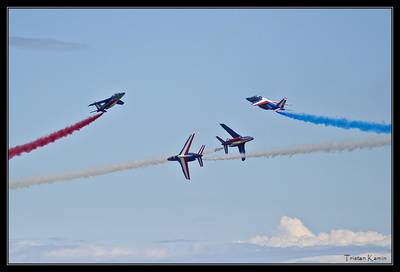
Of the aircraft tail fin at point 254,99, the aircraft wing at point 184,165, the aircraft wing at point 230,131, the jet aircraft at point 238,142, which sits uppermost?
the aircraft tail fin at point 254,99

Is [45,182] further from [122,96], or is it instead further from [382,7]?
[382,7]

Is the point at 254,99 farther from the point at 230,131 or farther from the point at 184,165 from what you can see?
the point at 184,165

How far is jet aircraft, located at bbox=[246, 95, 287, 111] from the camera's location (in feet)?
357

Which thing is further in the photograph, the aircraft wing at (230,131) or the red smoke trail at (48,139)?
the aircraft wing at (230,131)

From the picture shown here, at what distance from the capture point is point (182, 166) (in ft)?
363

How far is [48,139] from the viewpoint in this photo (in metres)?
100

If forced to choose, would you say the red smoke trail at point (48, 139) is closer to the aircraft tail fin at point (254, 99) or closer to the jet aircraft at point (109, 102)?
the jet aircraft at point (109, 102)

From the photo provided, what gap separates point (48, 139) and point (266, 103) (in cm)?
2817

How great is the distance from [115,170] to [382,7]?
38.0 m

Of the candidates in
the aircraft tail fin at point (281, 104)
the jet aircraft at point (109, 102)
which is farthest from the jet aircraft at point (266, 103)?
the jet aircraft at point (109, 102)

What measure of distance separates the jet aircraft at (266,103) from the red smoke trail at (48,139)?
66.3 ft

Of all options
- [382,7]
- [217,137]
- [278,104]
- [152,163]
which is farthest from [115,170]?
[382,7]

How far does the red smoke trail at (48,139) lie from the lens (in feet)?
308

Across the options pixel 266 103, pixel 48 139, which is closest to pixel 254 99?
pixel 266 103
